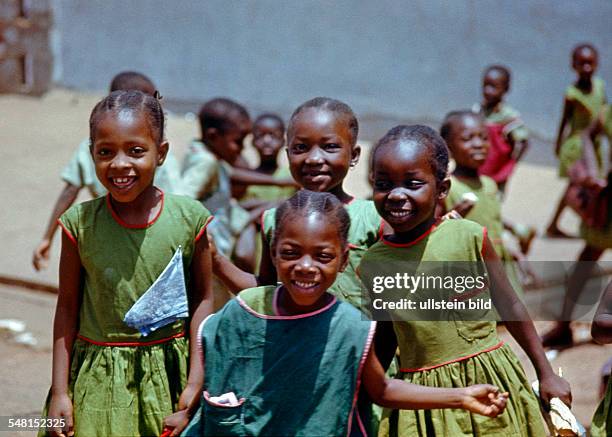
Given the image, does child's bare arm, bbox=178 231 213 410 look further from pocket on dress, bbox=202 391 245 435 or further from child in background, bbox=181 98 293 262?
child in background, bbox=181 98 293 262

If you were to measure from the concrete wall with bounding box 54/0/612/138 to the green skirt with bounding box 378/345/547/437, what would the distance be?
8.96 metres

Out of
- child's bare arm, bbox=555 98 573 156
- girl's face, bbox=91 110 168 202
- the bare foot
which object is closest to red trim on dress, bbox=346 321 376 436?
girl's face, bbox=91 110 168 202

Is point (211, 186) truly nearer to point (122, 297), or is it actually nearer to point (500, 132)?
point (122, 297)

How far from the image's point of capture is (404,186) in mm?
3193

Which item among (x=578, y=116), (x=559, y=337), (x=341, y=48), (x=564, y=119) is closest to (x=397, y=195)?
(x=559, y=337)

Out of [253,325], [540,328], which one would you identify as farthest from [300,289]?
[540,328]

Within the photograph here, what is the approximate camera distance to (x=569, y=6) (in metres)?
11.7

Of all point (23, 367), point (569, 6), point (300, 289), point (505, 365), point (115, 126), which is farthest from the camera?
point (569, 6)

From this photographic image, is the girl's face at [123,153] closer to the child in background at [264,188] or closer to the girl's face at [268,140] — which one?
the child in background at [264,188]

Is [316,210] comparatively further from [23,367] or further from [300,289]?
[23,367]

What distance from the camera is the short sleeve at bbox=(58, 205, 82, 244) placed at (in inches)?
122

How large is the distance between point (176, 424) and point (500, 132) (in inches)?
197

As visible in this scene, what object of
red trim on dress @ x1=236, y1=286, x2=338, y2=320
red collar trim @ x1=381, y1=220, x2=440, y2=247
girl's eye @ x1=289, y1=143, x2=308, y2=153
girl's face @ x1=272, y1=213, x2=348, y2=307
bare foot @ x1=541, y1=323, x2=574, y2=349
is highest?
girl's eye @ x1=289, y1=143, x2=308, y2=153

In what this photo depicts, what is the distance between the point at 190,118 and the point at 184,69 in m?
0.79
